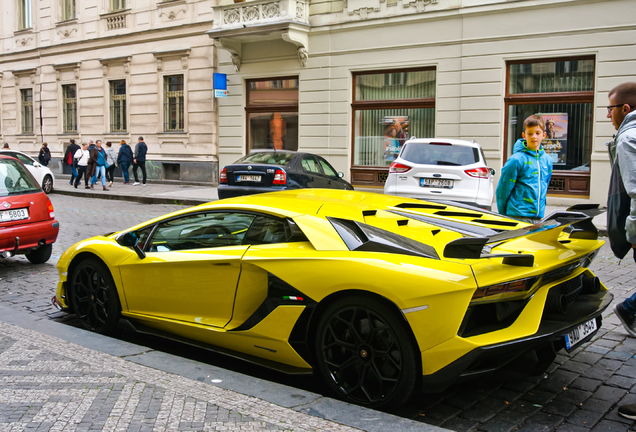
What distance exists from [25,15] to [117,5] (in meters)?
7.60

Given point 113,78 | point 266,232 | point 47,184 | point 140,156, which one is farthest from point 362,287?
point 113,78

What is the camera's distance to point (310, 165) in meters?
13.9

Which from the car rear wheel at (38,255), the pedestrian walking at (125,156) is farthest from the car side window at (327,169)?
the pedestrian walking at (125,156)

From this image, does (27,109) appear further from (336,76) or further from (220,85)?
(336,76)

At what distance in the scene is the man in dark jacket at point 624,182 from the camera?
11.8 ft

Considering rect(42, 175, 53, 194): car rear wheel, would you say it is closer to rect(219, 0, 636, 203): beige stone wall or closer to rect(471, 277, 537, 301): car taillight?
rect(219, 0, 636, 203): beige stone wall

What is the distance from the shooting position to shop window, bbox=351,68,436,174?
1844 centimetres

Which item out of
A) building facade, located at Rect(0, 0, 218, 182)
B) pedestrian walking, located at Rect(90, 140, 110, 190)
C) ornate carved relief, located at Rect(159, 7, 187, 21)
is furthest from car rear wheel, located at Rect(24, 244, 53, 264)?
ornate carved relief, located at Rect(159, 7, 187, 21)

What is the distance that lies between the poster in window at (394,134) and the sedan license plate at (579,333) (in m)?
15.3

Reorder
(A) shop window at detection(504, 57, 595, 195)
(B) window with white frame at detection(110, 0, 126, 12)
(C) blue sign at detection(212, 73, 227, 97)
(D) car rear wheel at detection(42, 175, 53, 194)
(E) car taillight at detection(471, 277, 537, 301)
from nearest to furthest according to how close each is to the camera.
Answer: (E) car taillight at detection(471, 277, 537, 301) < (A) shop window at detection(504, 57, 595, 195) < (D) car rear wheel at detection(42, 175, 53, 194) < (C) blue sign at detection(212, 73, 227, 97) < (B) window with white frame at detection(110, 0, 126, 12)

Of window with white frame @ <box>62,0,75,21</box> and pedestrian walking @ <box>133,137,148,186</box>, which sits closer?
pedestrian walking @ <box>133,137,148,186</box>

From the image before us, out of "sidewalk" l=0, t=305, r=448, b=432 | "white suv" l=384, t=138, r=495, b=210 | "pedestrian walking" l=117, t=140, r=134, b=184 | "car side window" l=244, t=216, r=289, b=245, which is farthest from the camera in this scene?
"pedestrian walking" l=117, t=140, r=134, b=184

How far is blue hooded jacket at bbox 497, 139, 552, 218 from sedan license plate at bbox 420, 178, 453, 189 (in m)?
4.60

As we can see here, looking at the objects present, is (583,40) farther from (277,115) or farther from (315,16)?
(277,115)
